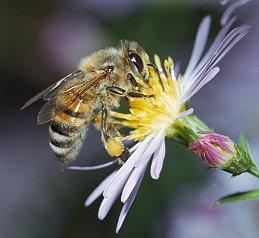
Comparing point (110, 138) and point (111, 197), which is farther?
point (110, 138)

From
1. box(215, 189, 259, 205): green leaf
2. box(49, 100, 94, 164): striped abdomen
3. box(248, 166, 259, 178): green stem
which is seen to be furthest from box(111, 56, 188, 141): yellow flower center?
box(215, 189, 259, 205): green leaf

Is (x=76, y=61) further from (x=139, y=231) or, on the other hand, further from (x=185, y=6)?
(x=139, y=231)

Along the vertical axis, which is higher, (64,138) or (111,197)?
(64,138)

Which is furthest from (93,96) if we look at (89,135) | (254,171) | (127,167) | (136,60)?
(89,135)

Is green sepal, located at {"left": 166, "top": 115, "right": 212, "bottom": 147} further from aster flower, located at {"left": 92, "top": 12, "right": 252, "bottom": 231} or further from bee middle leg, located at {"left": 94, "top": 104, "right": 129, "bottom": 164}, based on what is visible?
bee middle leg, located at {"left": 94, "top": 104, "right": 129, "bottom": 164}

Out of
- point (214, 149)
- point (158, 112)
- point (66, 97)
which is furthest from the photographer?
point (158, 112)

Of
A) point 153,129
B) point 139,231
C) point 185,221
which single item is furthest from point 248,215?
point 153,129

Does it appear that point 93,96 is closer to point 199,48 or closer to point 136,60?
point 136,60
